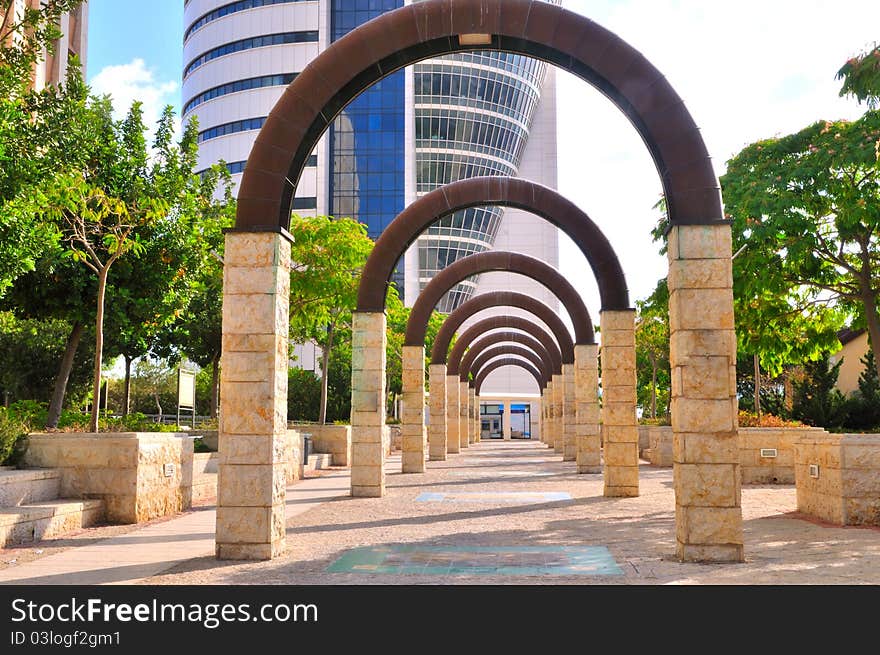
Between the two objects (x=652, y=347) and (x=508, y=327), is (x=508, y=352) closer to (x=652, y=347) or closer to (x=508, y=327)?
(x=652, y=347)

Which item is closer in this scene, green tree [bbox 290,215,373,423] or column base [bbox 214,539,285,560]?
column base [bbox 214,539,285,560]

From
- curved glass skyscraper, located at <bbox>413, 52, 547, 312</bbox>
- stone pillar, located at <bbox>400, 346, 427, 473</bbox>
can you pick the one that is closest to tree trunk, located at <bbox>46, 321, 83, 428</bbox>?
stone pillar, located at <bbox>400, 346, 427, 473</bbox>

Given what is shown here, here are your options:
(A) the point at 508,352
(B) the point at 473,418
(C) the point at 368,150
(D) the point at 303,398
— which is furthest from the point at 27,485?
(C) the point at 368,150

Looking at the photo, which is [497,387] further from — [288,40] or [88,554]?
[88,554]

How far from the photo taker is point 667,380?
181ft

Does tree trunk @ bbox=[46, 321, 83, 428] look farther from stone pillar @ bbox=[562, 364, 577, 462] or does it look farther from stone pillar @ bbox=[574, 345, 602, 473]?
stone pillar @ bbox=[562, 364, 577, 462]

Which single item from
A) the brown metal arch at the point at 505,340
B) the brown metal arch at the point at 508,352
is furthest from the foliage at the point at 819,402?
the brown metal arch at the point at 508,352

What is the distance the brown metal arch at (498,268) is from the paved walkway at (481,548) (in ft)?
26.1

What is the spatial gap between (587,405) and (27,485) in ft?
45.3

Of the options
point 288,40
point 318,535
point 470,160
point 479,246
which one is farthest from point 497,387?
Answer: point 318,535

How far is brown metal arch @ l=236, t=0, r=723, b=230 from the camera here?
9.98 meters

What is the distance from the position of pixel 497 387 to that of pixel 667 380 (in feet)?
103

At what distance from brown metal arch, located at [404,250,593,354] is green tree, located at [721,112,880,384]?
644cm

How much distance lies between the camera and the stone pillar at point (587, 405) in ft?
71.5
